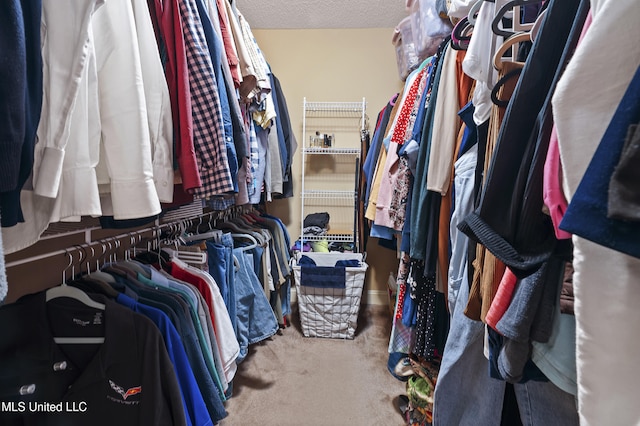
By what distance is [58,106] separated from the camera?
552 millimetres

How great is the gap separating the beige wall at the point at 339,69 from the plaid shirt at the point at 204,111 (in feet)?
6.14

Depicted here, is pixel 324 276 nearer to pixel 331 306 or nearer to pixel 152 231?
pixel 331 306

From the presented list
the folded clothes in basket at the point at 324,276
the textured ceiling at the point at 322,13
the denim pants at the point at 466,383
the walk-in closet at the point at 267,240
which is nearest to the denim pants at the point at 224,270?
the walk-in closet at the point at 267,240

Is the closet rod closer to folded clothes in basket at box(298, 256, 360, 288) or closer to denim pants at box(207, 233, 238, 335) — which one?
denim pants at box(207, 233, 238, 335)

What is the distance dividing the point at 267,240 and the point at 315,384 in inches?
34.9

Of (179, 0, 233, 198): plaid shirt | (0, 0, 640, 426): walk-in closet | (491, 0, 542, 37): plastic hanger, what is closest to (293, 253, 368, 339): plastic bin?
(0, 0, 640, 426): walk-in closet

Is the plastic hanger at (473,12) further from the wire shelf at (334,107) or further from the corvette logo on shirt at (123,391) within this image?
the wire shelf at (334,107)

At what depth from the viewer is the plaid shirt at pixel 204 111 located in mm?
907

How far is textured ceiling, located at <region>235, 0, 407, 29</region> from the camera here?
7.55 feet

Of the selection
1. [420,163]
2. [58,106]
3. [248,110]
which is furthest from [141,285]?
[420,163]

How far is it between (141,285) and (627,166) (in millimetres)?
1198

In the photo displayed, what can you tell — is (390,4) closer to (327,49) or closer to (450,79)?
(327,49)

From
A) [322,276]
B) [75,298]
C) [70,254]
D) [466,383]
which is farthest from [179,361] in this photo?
[322,276]

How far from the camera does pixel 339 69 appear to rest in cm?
271
